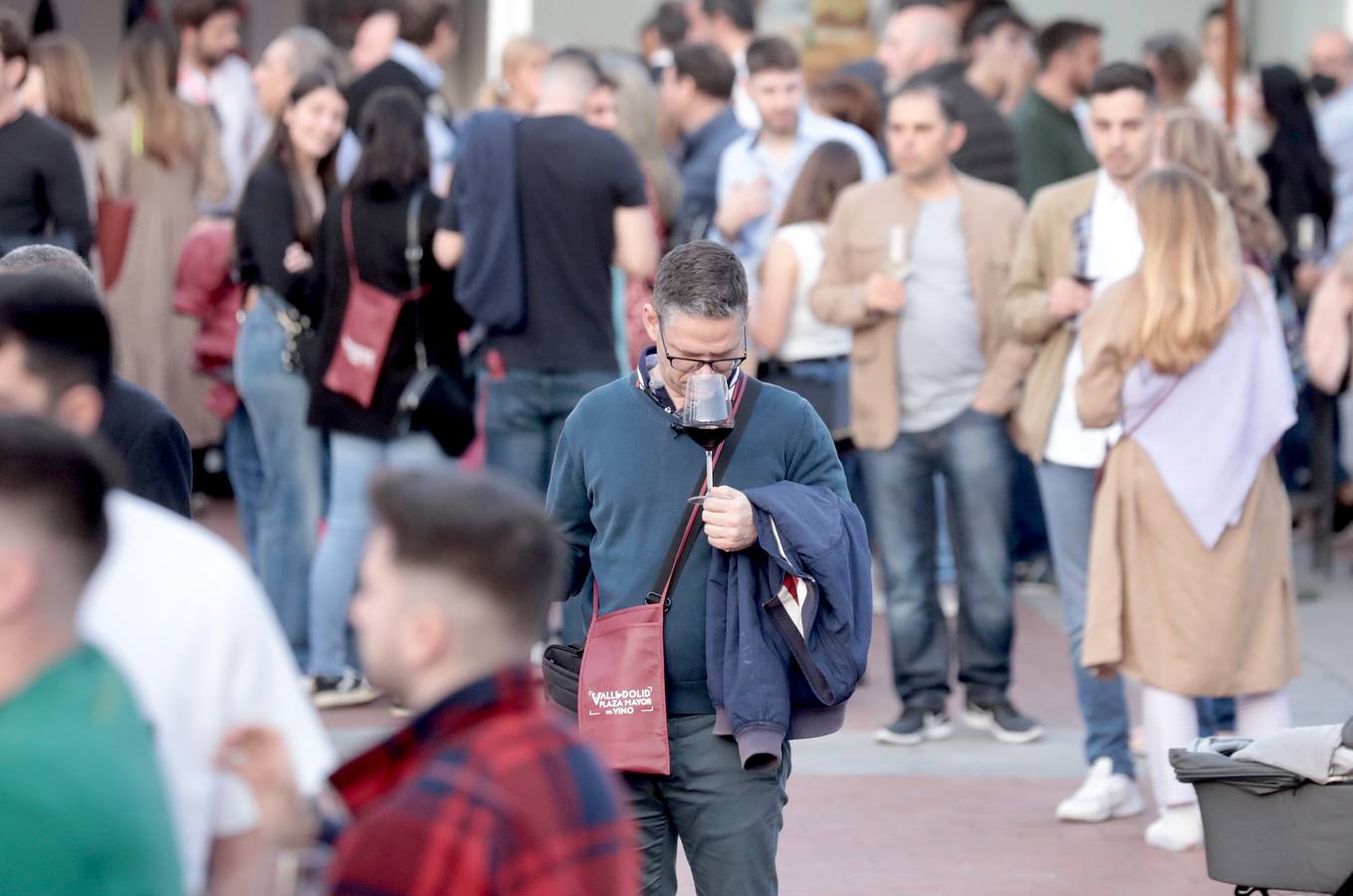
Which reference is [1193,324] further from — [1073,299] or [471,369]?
[471,369]

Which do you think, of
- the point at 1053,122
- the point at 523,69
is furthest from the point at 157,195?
the point at 1053,122

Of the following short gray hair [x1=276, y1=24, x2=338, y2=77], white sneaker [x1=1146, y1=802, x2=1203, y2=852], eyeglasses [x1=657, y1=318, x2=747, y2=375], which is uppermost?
short gray hair [x1=276, y1=24, x2=338, y2=77]

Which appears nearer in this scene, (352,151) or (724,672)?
(724,672)

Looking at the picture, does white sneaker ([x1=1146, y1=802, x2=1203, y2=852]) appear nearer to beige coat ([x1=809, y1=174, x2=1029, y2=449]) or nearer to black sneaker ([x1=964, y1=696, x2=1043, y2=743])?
black sneaker ([x1=964, y1=696, x2=1043, y2=743])

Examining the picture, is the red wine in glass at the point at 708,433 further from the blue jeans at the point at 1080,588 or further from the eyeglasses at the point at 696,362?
the blue jeans at the point at 1080,588

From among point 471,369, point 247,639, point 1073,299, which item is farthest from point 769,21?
point 247,639

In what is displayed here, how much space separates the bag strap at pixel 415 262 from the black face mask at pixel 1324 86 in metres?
7.11

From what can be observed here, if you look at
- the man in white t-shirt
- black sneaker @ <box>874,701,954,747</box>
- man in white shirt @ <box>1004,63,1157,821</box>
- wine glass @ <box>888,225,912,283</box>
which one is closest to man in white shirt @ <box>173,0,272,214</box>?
wine glass @ <box>888,225,912,283</box>

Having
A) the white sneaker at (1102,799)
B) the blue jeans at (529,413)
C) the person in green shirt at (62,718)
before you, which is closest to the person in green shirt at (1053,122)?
the blue jeans at (529,413)

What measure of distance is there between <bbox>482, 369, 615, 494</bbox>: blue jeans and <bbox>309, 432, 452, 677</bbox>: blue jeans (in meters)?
0.25

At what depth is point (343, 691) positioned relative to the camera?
7926mm

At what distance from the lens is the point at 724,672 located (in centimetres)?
411

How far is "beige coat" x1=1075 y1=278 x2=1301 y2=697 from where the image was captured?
6.12 m

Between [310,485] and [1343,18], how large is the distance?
940cm
